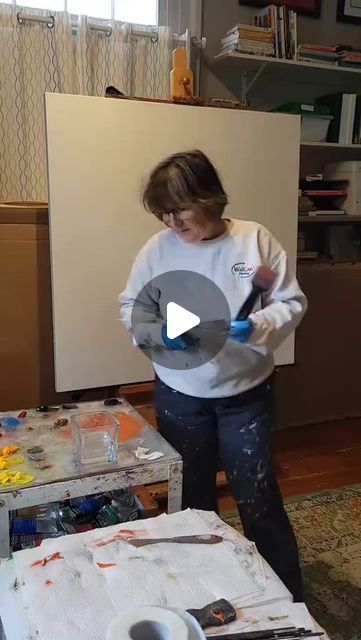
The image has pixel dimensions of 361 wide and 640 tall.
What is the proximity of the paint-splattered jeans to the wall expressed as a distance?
1785mm

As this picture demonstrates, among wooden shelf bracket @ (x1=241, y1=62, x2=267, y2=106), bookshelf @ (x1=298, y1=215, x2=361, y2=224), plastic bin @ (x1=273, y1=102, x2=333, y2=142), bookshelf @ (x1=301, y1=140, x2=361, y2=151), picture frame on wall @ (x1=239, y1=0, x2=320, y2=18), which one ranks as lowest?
bookshelf @ (x1=298, y1=215, x2=361, y2=224)

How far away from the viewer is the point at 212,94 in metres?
2.69

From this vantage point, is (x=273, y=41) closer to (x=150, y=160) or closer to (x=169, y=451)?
(x=150, y=160)

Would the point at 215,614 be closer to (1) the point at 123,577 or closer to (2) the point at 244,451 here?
(1) the point at 123,577

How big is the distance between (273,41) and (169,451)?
201 cm

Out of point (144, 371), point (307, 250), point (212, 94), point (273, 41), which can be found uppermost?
point (273, 41)

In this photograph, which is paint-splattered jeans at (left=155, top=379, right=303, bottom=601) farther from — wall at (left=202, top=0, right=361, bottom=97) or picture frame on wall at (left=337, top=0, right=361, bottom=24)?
picture frame on wall at (left=337, top=0, right=361, bottom=24)

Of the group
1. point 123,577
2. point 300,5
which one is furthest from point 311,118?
point 123,577

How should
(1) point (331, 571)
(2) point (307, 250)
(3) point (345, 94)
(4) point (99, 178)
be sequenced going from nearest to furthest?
1. (1) point (331, 571)
2. (4) point (99, 178)
3. (3) point (345, 94)
4. (2) point (307, 250)

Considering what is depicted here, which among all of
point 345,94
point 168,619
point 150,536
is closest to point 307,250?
point 345,94

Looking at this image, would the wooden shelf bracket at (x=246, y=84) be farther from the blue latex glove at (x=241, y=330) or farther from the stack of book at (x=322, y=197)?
the blue latex glove at (x=241, y=330)

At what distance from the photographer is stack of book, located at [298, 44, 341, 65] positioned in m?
2.62

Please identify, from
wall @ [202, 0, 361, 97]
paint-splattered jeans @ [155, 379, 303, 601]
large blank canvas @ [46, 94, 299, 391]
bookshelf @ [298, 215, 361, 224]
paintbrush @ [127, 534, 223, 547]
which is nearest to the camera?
paintbrush @ [127, 534, 223, 547]
